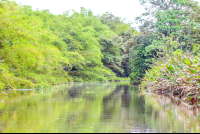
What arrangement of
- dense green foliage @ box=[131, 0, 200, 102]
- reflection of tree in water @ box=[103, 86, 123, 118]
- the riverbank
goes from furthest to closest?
1. dense green foliage @ box=[131, 0, 200, 102]
2. the riverbank
3. reflection of tree in water @ box=[103, 86, 123, 118]

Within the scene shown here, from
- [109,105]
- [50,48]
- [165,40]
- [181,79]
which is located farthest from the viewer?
[165,40]

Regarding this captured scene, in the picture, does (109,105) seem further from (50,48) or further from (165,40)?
(165,40)

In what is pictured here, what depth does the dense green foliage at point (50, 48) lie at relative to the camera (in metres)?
11.4

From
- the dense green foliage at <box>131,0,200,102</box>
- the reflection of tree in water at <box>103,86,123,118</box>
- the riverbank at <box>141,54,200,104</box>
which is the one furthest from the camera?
the dense green foliage at <box>131,0,200,102</box>

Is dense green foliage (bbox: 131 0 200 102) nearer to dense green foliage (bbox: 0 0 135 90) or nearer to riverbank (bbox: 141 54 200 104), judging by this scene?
riverbank (bbox: 141 54 200 104)

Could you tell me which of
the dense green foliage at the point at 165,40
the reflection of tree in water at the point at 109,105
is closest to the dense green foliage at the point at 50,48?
the reflection of tree in water at the point at 109,105

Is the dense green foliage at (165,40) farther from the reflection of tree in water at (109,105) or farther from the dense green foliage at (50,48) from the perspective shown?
the dense green foliage at (50,48)

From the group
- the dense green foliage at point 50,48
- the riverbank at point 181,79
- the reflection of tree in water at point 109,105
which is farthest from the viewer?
the dense green foliage at point 50,48

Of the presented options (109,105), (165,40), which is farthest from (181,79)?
(165,40)

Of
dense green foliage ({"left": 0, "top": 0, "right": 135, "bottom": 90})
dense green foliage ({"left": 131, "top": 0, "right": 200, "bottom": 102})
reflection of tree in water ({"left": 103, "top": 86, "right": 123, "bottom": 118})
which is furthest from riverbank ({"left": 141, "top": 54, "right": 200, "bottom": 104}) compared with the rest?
dense green foliage ({"left": 0, "top": 0, "right": 135, "bottom": 90})

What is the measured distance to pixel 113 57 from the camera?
42438 mm

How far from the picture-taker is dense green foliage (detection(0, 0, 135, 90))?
11.4 metres

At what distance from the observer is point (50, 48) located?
1820 cm

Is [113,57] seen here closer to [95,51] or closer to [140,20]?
[95,51]
